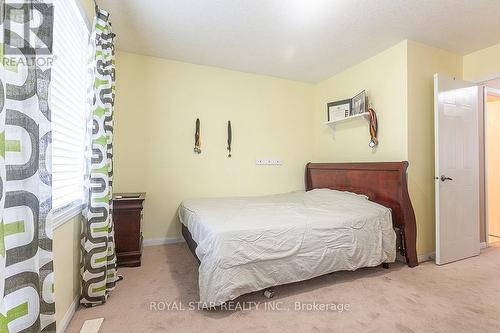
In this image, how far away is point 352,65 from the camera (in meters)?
3.39

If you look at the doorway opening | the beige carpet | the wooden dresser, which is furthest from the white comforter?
the doorway opening

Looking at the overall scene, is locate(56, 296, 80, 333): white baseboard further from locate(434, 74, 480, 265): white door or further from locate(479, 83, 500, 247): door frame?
locate(479, 83, 500, 247): door frame

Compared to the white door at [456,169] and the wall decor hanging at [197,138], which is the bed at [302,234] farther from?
the wall decor hanging at [197,138]

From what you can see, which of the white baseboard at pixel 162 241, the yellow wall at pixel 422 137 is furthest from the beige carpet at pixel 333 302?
the white baseboard at pixel 162 241

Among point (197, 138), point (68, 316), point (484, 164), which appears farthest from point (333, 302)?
point (484, 164)

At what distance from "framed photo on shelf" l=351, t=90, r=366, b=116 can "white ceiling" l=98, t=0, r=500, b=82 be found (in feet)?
1.63

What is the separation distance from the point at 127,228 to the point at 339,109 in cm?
316

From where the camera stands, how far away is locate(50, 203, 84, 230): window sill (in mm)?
1417

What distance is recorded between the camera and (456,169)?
271cm

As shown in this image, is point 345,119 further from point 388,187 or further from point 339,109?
point 388,187

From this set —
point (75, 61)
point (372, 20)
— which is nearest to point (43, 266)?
point (75, 61)

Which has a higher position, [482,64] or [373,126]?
[482,64]

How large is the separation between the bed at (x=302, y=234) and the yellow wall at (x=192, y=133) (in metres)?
0.69

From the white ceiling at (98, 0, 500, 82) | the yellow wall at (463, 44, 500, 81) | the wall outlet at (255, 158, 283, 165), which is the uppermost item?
the white ceiling at (98, 0, 500, 82)
